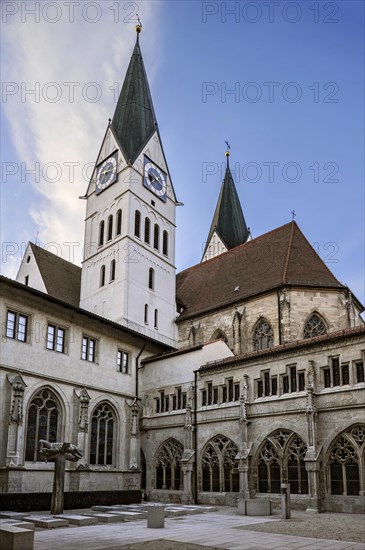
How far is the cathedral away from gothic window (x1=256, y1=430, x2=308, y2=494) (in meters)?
0.06

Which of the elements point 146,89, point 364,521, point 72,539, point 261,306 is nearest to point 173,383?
point 261,306

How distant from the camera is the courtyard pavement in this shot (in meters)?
12.0

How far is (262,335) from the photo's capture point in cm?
3369

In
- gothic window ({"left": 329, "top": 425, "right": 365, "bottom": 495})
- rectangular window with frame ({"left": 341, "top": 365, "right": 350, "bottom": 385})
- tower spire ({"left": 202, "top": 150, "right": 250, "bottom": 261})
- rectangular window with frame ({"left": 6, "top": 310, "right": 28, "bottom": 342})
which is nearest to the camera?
gothic window ({"left": 329, "top": 425, "right": 365, "bottom": 495})

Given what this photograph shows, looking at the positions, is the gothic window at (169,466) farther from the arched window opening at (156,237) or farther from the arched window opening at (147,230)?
the arched window opening at (156,237)

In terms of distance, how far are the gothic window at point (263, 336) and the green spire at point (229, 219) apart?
26141mm

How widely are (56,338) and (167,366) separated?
23.3 ft

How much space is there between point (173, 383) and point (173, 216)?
723 inches

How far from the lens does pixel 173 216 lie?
150 feet

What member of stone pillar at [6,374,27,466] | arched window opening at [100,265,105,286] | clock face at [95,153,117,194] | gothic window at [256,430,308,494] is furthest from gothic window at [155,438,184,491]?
clock face at [95,153,117,194]

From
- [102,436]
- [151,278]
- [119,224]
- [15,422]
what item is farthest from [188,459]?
[119,224]

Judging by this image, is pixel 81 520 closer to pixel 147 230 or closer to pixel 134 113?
pixel 147 230

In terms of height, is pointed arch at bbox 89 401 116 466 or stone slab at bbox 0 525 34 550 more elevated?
pointed arch at bbox 89 401 116 466

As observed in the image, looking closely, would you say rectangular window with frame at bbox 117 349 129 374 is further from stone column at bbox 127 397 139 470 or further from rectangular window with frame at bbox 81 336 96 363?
rectangular window with frame at bbox 81 336 96 363
